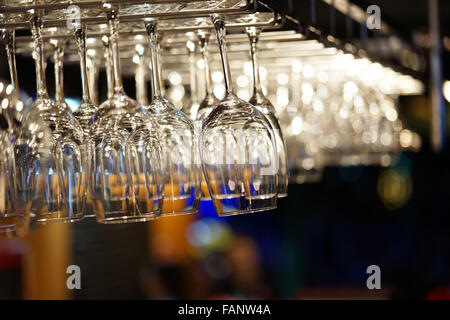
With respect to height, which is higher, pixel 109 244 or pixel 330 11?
pixel 330 11

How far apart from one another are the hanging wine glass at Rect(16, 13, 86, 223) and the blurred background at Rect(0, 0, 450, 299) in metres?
3.10

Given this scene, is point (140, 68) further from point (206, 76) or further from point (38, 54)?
point (38, 54)

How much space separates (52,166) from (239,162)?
25 centimetres

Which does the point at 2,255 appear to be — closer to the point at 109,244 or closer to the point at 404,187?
the point at 109,244

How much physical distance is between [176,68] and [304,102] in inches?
16.5

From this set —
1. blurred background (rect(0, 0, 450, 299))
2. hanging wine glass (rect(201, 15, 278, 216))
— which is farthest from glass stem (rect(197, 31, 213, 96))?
blurred background (rect(0, 0, 450, 299))

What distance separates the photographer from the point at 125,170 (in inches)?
41.8

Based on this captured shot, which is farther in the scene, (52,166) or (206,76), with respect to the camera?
(206,76)

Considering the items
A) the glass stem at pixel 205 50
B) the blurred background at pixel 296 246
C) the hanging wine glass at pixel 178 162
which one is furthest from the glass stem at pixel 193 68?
the blurred background at pixel 296 246

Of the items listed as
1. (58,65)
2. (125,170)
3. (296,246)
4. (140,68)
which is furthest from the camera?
(296,246)

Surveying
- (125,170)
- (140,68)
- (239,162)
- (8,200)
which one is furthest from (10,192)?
(140,68)

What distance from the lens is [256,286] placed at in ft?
26.6

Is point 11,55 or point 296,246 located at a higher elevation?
point 11,55
